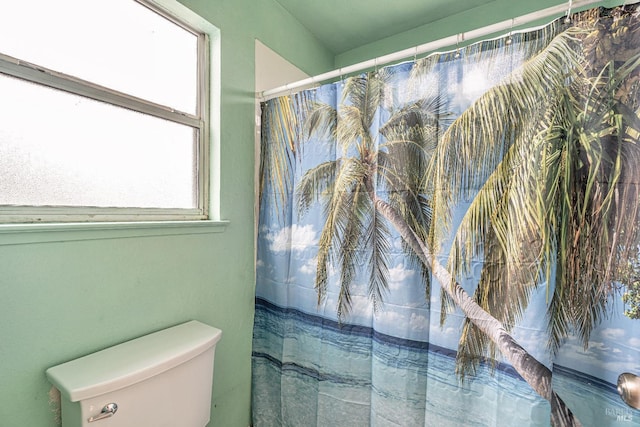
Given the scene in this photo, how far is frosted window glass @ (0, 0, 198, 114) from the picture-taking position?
860 millimetres

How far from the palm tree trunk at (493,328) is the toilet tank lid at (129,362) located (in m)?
0.84

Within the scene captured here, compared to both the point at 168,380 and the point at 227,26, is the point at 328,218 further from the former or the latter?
the point at 227,26

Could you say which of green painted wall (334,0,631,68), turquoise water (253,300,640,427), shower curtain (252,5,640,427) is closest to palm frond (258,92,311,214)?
shower curtain (252,5,640,427)

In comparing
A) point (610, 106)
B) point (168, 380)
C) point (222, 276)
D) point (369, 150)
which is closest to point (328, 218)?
point (369, 150)

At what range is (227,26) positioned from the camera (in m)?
1.29

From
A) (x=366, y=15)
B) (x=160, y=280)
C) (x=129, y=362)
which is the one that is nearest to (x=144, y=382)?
(x=129, y=362)

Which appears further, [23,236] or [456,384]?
[456,384]

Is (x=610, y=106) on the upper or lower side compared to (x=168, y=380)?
upper

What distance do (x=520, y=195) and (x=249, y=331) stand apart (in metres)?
1.35

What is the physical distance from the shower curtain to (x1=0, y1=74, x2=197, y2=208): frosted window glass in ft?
1.60

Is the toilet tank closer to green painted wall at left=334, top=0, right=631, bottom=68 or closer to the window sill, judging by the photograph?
the window sill

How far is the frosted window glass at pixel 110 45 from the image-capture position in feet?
2.82

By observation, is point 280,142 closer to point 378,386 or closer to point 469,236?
point 469,236

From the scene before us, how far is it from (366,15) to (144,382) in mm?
2016
